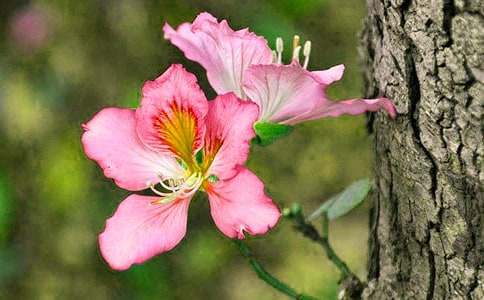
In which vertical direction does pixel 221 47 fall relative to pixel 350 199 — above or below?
above

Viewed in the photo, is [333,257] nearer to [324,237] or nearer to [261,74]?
[324,237]

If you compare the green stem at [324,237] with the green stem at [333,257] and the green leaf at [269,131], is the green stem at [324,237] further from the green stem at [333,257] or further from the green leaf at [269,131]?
the green leaf at [269,131]

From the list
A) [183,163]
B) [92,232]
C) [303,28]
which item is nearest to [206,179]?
[183,163]

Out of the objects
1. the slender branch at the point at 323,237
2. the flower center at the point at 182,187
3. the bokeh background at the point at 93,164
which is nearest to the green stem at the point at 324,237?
the slender branch at the point at 323,237

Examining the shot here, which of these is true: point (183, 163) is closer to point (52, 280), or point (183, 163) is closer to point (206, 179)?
point (206, 179)

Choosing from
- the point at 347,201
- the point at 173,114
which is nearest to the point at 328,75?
the point at 173,114
